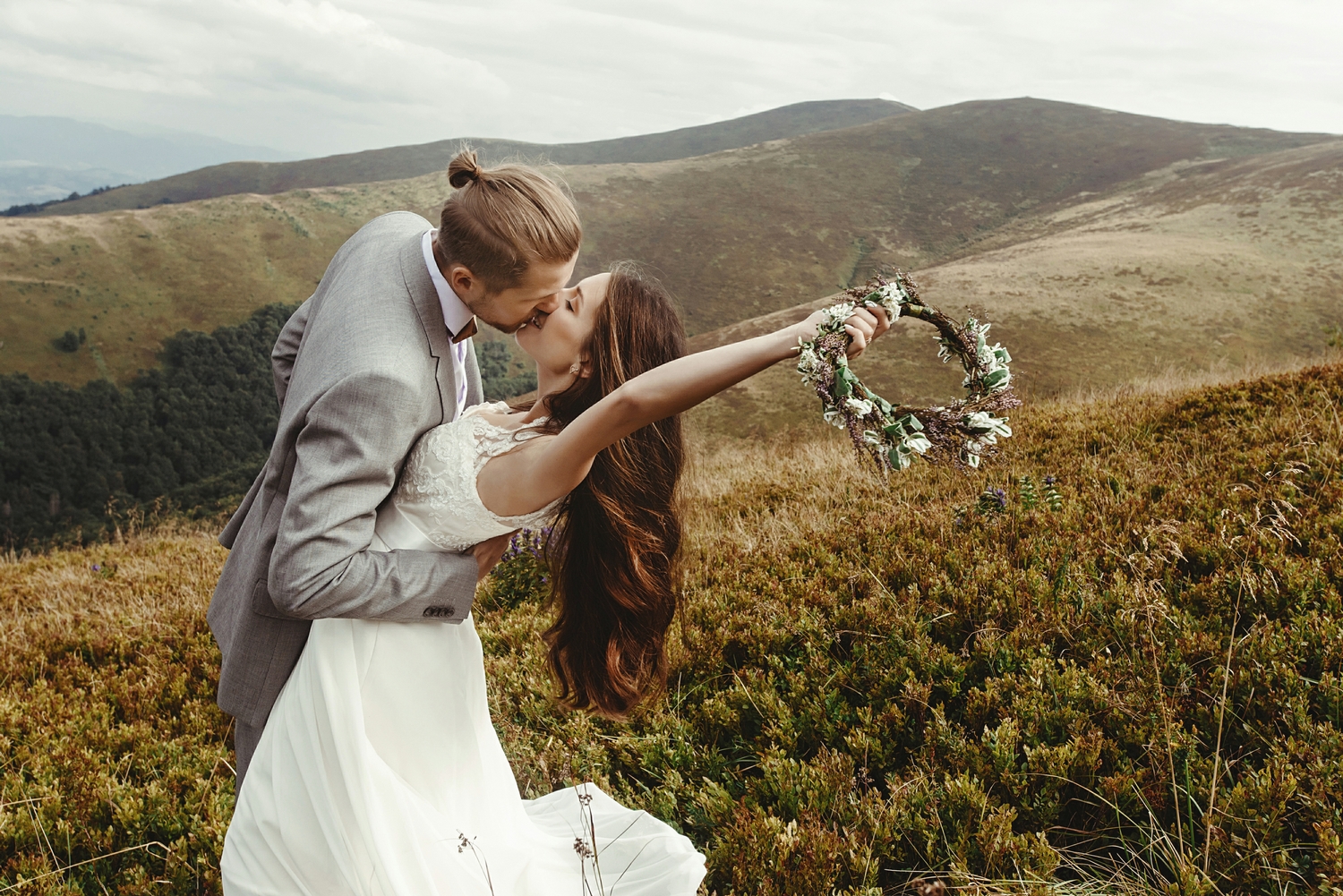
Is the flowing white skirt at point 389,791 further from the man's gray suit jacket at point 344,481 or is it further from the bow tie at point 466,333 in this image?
the bow tie at point 466,333

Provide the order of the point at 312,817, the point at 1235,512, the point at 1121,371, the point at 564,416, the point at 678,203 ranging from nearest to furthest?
the point at 312,817 < the point at 564,416 < the point at 1235,512 < the point at 1121,371 < the point at 678,203

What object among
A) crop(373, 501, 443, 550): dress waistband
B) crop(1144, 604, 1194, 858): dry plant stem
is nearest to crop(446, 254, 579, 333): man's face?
crop(373, 501, 443, 550): dress waistband

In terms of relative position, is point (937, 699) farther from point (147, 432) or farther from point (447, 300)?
point (147, 432)

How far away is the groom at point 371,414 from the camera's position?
2449 mm

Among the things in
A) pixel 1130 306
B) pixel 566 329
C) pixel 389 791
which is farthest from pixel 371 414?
pixel 1130 306

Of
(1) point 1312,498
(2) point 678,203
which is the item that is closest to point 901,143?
(2) point 678,203

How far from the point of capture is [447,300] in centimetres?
284

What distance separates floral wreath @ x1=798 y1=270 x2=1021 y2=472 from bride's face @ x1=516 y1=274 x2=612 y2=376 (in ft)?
3.36

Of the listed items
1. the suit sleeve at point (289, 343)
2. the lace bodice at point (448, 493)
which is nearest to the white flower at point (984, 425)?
the lace bodice at point (448, 493)

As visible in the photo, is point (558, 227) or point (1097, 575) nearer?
point (558, 227)

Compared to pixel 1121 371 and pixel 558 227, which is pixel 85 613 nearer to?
pixel 558 227

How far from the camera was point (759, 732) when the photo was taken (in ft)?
14.4

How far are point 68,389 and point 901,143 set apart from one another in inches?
5186

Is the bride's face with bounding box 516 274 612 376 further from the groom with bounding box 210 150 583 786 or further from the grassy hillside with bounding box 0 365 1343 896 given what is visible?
the grassy hillside with bounding box 0 365 1343 896
